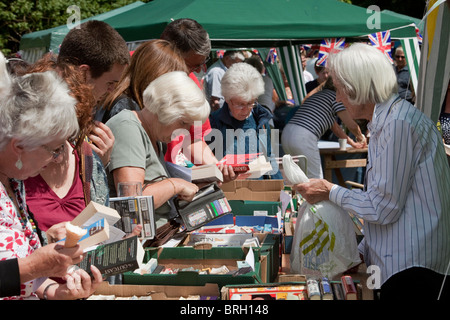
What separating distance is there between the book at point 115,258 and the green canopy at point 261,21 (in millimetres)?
4278

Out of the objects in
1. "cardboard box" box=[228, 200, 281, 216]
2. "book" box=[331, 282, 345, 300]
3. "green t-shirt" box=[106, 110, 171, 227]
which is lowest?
"book" box=[331, 282, 345, 300]

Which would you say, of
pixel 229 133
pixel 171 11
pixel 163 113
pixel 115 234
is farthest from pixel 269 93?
pixel 115 234

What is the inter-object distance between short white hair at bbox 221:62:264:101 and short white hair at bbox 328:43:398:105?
2.25 m

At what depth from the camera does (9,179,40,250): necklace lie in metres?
1.61

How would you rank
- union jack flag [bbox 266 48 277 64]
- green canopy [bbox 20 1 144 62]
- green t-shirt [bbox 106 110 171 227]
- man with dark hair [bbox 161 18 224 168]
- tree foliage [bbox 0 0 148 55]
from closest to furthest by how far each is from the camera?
green t-shirt [bbox 106 110 171 227]
man with dark hair [bbox 161 18 224 168]
green canopy [bbox 20 1 144 62]
union jack flag [bbox 266 48 277 64]
tree foliage [bbox 0 0 148 55]

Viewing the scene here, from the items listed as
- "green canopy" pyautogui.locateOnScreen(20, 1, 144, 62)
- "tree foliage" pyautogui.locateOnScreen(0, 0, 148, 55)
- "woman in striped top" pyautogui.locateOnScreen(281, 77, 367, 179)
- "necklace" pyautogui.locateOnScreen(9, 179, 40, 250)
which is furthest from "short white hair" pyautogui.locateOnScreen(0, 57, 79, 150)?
"tree foliage" pyautogui.locateOnScreen(0, 0, 148, 55)

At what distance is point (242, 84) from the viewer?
4465 mm

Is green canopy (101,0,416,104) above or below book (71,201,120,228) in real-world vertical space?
above

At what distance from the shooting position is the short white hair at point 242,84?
14.6 feet

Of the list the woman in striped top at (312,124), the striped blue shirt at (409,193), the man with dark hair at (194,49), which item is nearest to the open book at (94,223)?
the striped blue shirt at (409,193)

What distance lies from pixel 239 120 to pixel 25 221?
311cm

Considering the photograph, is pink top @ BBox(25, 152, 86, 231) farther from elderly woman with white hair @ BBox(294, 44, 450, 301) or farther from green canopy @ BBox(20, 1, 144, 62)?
green canopy @ BBox(20, 1, 144, 62)
